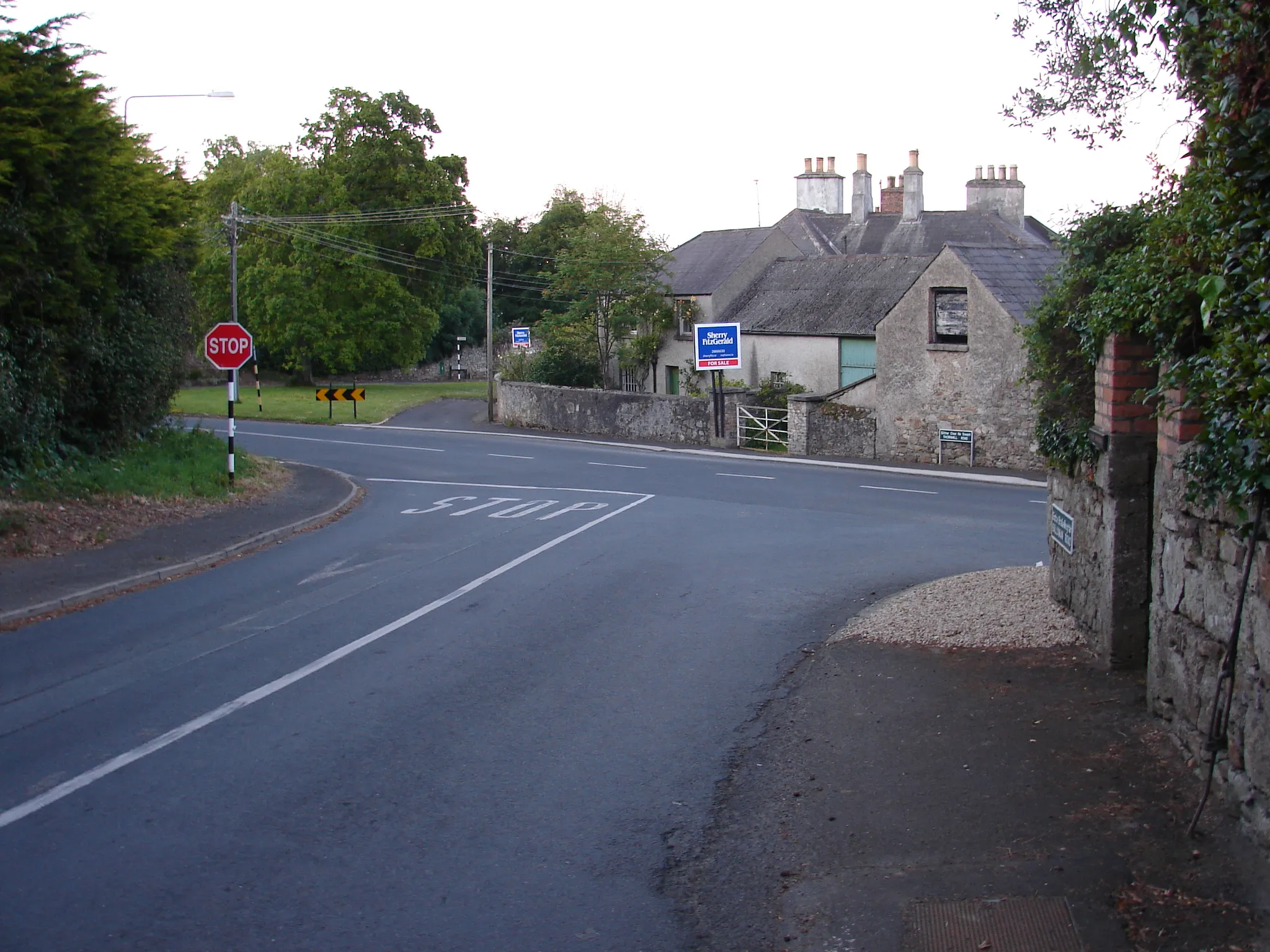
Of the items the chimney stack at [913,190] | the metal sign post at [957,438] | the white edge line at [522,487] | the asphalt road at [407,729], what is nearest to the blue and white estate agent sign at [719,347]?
the metal sign post at [957,438]

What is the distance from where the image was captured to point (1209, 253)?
19.3 ft

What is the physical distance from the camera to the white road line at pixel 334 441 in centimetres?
3488

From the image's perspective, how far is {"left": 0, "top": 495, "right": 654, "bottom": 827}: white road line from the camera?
255 inches

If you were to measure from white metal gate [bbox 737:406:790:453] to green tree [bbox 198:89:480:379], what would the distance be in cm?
2792

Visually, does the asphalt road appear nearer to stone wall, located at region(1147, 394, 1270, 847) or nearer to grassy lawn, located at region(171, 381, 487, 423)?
stone wall, located at region(1147, 394, 1270, 847)

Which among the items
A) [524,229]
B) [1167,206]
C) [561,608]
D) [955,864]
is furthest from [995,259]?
[524,229]

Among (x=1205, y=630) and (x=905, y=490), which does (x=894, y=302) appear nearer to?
(x=905, y=490)

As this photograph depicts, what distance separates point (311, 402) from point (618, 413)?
72.6ft

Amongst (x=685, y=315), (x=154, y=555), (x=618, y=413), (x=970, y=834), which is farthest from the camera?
(x=685, y=315)

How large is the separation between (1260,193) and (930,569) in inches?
360

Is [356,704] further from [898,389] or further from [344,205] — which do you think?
[344,205]

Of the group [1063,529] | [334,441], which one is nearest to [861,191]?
[334,441]

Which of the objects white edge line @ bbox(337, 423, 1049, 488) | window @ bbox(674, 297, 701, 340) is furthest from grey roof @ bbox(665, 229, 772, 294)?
white edge line @ bbox(337, 423, 1049, 488)

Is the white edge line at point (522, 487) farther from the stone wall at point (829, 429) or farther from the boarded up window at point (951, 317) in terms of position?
the boarded up window at point (951, 317)
